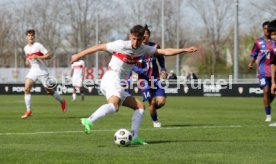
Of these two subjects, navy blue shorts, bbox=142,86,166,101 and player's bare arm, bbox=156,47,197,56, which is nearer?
player's bare arm, bbox=156,47,197,56

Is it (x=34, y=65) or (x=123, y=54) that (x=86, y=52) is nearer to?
(x=123, y=54)

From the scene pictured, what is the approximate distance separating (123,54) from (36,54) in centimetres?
854

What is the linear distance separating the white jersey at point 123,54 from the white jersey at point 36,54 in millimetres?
8178

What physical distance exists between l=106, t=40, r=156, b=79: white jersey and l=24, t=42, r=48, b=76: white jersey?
26.8ft

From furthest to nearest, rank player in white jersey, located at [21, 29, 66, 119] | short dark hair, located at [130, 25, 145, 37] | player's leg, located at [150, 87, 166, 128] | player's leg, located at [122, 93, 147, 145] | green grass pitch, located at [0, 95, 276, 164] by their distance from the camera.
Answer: player in white jersey, located at [21, 29, 66, 119] → player's leg, located at [150, 87, 166, 128] → player's leg, located at [122, 93, 147, 145] → short dark hair, located at [130, 25, 145, 37] → green grass pitch, located at [0, 95, 276, 164]

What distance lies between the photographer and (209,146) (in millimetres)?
11086

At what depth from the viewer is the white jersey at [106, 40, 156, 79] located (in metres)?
11.5

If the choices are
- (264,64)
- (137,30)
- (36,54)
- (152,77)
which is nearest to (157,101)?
(152,77)

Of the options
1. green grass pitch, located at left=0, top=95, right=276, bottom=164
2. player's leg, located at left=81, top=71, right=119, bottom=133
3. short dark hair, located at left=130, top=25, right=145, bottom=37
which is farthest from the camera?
short dark hair, located at left=130, top=25, right=145, bottom=37

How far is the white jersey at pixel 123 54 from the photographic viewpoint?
11.5 m

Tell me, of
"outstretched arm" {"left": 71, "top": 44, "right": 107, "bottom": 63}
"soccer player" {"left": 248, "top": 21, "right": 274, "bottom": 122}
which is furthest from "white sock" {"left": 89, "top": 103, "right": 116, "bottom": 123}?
"soccer player" {"left": 248, "top": 21, "right": 274, "bottom": 122}

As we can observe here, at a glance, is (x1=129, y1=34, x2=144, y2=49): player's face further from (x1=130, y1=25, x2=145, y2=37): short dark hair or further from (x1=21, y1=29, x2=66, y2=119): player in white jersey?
(x1=21, y1=29, x2=66, y2=119): player in white jersey

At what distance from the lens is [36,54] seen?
19719mm

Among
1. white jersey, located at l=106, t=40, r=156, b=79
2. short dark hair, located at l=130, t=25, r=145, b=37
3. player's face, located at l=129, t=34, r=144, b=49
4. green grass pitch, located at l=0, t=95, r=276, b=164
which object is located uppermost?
short dark hair, located at l=130, t=25, r=145, b=37
